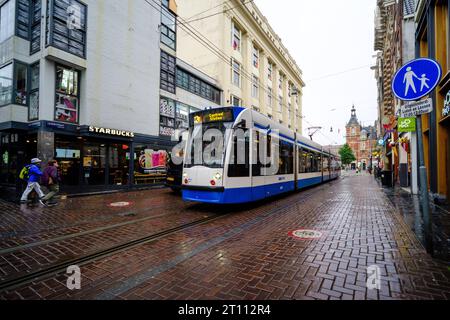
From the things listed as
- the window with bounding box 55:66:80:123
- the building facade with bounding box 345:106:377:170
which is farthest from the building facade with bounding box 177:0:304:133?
the building facade with bounding box 345:106:377:170

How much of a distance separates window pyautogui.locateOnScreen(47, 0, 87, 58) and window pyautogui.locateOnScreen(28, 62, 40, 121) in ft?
5.97

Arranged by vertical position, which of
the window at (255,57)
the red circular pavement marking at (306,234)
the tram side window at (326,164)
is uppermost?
the window at (255,57)

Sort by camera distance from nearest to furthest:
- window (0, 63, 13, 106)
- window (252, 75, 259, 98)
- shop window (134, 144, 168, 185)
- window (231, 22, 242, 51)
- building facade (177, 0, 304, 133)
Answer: window (0, 63, 13, 106) → shop window (134, 144, 168, 185) → building facade (177, 0, 304, 133) → window (231, 22, 242, 51) → window (252, 75, 259, 98)

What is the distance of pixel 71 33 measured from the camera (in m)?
11.7

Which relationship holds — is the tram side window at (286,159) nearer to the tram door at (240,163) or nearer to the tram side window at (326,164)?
the tram door at (240,163)

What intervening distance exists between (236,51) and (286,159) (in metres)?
21.6

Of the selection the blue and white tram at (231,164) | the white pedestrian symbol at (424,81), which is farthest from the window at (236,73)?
the white pedestrian symbol at (424,81)

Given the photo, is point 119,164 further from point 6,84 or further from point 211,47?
point 211,47

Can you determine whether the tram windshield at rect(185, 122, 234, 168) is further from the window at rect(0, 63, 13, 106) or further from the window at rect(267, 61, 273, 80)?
the window at rect(267, 61, 273, 80)

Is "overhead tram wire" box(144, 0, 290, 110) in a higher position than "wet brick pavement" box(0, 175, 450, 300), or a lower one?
higher

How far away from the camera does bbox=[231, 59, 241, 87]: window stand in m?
A: 26.7

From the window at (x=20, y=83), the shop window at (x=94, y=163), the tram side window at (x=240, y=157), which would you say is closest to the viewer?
the tram side window at (x=240, y=157)

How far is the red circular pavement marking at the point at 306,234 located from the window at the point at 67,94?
1250 centimetres

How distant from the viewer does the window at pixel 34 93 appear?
37.6 feet
